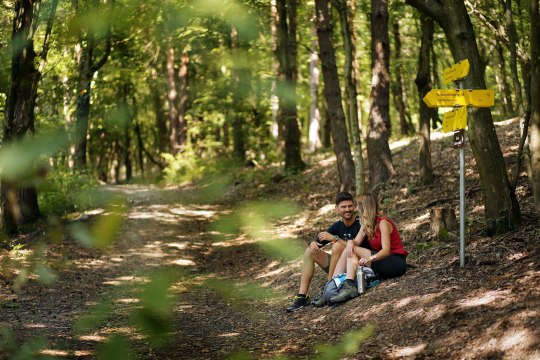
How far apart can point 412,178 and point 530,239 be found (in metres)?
7.35

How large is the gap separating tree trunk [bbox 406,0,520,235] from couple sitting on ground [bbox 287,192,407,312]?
1.25m

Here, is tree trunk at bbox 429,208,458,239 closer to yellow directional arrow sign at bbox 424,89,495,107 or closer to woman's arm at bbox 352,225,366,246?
woman's arm at bbox 352,225,366,246

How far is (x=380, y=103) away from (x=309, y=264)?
23.0 ft

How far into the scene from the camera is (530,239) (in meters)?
7.34

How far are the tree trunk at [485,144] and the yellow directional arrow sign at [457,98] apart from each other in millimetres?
768

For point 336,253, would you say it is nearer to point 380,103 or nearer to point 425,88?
point 425,88

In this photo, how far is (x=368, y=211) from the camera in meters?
7.91

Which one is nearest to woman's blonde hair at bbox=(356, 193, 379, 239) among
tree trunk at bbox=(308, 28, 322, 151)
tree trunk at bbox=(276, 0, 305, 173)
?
tree trunk at bbox=(276, 0, 305, 173)

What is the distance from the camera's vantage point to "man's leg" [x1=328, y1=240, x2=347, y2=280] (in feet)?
26.9

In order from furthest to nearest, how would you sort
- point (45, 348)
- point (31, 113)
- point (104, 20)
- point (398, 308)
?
point (31, 113), point (398, 308), point (45, 348), point (104, 20)

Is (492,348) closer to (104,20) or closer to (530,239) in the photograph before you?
(530,239)

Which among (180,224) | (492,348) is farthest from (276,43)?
(492,348)

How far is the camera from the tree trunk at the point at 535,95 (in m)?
7.50

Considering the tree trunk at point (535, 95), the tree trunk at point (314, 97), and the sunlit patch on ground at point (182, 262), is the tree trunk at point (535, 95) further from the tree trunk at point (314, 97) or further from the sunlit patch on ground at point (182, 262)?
the tree trunk at point (314, 97)
